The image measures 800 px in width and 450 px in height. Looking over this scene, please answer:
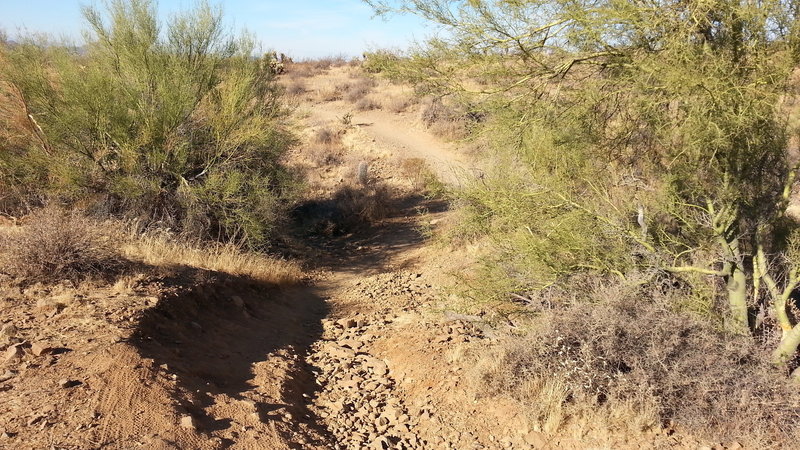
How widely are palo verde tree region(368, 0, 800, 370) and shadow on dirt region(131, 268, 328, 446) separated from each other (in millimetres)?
2644

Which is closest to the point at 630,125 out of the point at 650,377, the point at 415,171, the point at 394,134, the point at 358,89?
the point at 650,377

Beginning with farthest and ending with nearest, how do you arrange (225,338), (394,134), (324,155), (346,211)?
(394,134), (324,155), (346,211), (225,338)

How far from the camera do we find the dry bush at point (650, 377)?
4418 millimetres

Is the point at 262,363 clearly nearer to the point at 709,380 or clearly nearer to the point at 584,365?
the point at 584,365

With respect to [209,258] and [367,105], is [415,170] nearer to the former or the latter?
[367,105]

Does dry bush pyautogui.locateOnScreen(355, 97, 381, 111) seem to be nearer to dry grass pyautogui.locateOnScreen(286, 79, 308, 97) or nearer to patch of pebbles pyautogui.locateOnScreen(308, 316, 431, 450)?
dry grass pyautogui.locateOnScreen(286, 79, 308, 97)

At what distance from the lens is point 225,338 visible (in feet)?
20.1

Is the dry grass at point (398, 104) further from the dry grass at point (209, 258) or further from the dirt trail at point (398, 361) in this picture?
the dry grass at point (209, 258)

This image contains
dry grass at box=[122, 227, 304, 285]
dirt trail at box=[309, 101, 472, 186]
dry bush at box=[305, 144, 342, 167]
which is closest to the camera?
dry grass at box=[122, 227, 304, 285]

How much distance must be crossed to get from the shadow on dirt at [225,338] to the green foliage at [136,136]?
213cm

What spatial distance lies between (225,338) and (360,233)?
7.82 meters

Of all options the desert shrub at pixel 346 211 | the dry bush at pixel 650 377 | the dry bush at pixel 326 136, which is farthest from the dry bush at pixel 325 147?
the dry bush at pixel 650 377

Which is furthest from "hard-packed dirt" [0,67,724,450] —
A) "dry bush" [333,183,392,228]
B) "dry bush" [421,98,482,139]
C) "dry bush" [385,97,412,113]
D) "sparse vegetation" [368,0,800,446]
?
"dry bush" [385,97,412,113]

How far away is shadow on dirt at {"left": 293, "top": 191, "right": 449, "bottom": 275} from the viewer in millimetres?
11438
